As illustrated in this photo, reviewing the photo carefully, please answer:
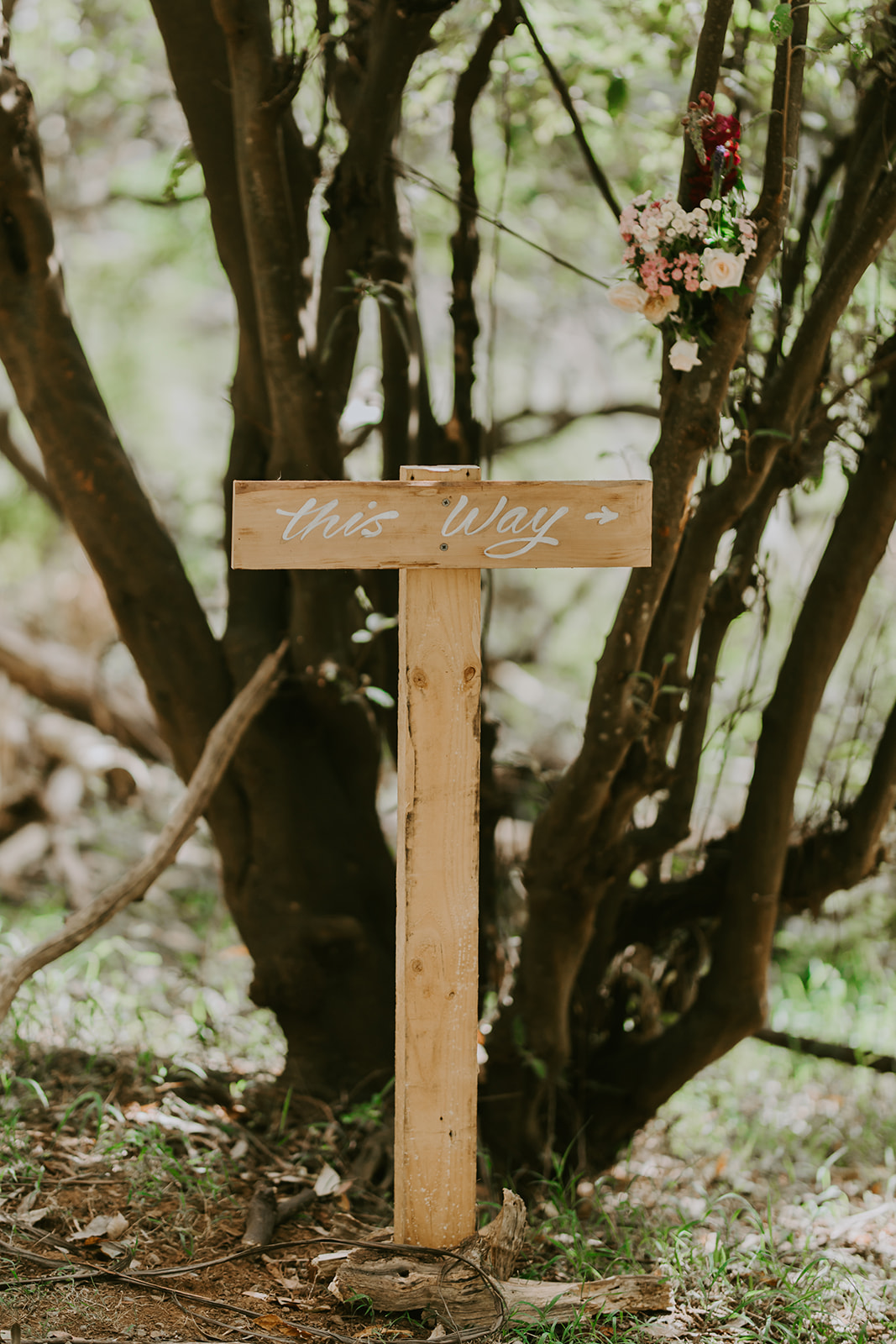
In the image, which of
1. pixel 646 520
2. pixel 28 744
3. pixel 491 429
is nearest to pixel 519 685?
pixel 28 744

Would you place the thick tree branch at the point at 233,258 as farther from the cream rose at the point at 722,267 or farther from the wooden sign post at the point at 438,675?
the cream rose at the point at 722,267

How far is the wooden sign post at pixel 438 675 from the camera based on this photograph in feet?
7.19

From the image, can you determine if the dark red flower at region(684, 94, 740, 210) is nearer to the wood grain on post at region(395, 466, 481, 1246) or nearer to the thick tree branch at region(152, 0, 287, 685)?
the wood grain on post at region(395, 466, 481, 1246)

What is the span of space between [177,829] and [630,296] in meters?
1.83

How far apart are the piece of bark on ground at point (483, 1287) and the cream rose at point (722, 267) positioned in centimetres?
199

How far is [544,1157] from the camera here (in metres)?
3.16

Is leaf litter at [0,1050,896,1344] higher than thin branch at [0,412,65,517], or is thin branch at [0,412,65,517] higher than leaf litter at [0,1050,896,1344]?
→ thin branch at [0,412,65,517]

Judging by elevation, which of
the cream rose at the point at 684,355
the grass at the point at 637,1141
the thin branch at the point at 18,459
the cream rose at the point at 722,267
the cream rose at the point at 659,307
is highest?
the thin branch at the point at 18,459

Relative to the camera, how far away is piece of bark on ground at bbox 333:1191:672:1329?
216 cm

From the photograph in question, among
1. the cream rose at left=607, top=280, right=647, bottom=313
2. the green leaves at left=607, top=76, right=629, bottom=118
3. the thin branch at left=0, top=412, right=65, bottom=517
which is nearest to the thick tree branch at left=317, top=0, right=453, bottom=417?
the green leaves at left=607, top=76, right=629, bottom=118

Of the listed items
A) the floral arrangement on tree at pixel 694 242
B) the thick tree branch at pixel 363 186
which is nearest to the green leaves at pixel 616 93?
the thick tree branch at pixel 363 186

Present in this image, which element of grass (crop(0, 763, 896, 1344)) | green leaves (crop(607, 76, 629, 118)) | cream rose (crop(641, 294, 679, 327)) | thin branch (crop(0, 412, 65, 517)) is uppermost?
green leaves (crop(607, 76, 629, 118))

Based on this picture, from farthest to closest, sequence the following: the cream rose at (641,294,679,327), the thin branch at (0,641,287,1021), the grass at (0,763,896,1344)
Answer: the thin branch at (0,641,287,1021) < the grass at (0,763,896,1344) < the cream rose at (641,294,679,327)

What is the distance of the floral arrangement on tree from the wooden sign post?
1.49 ft
